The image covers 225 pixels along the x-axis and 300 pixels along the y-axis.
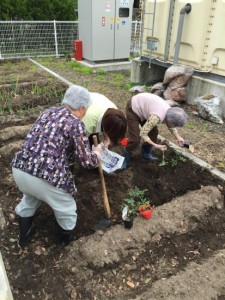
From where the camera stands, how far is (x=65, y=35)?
33.7 feet

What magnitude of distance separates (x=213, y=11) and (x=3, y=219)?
15.3ft

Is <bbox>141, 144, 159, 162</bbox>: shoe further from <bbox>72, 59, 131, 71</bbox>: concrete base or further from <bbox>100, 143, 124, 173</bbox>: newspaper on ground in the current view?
<bbox>72, 59, 131, 71</bbox>: concrete base

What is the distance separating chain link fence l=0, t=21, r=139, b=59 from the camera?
945cm

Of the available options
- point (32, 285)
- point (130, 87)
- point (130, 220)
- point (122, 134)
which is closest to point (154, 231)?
point (130, 220)

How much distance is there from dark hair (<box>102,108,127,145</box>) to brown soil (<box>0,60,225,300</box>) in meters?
0.83

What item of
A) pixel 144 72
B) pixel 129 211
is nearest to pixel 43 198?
pixel 129 211

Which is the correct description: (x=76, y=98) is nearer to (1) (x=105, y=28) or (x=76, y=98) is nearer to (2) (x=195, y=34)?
(2) (x=195, y=34)

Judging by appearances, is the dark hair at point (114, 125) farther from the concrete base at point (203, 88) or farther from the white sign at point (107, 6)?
the white sign at point (107, 6)

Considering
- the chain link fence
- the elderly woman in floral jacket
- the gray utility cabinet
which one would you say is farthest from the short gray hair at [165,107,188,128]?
the chain link fence

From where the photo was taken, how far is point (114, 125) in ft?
8.07

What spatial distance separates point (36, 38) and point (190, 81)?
644 cm

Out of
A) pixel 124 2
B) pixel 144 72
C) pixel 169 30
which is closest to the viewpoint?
pixel 169 30

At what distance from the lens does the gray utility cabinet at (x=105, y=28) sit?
8.20 meters

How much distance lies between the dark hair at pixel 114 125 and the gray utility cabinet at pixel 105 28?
21.7ft
